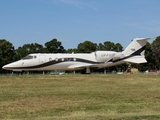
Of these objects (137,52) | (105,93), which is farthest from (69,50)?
(105,93)

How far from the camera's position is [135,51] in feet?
158

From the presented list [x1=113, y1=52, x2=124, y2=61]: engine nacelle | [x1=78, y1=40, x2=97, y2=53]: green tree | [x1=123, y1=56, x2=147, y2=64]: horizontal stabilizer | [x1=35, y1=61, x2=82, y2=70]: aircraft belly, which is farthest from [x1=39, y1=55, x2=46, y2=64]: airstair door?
[x1=78, y1=40, x2=97, y2=53]: green tree

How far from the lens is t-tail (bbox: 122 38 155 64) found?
47781 mm

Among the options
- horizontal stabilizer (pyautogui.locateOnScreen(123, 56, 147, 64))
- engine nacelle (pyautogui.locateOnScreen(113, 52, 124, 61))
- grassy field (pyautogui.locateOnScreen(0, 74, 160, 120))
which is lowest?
grassy field (pyautogui.locateOnScreen(0, 74, 160, 120))

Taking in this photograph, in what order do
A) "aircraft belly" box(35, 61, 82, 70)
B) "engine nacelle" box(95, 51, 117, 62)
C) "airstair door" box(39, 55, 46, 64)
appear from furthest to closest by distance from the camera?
"engine nacelle" box(95, 51, 117, 62), "aircraft belly" box(35, 61, 82, 70), "airstair door" box(39, 55, 46, 64)

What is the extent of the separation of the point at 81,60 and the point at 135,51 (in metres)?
8.47

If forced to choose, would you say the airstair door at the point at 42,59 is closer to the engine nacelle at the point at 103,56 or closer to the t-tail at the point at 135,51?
the engine nacelle at the point at 103,56

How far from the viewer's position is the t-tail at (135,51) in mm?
47781

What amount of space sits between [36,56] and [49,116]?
107 ft

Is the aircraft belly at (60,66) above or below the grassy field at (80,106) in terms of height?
above

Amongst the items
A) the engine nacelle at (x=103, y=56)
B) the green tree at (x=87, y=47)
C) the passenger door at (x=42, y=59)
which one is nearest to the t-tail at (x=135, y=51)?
the engine nacelle at (x=103, y=56)

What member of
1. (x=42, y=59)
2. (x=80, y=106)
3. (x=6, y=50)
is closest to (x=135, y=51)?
(x=42, y=59)

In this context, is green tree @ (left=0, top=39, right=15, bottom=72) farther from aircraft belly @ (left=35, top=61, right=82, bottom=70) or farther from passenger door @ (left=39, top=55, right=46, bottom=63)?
passenger door @ (left=39, top=55, right=46, bottom=63)

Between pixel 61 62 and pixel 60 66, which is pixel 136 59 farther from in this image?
pixel 60 66
